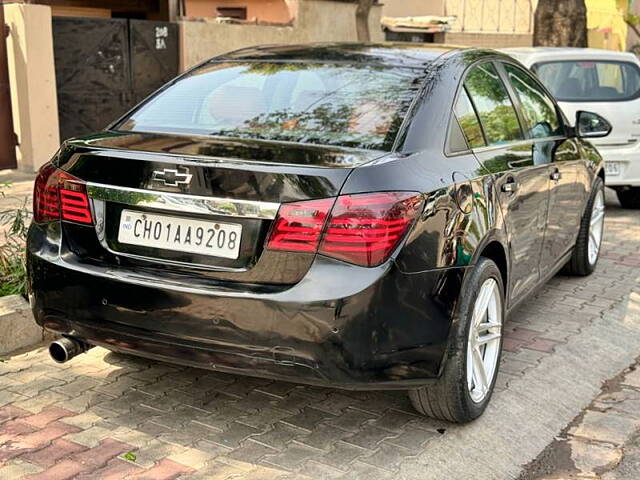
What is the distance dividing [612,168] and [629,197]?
0.79m

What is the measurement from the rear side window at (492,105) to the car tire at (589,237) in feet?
5.37

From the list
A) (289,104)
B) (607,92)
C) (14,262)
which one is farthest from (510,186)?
(607,92)

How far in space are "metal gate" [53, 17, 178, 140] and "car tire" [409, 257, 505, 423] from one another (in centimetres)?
808

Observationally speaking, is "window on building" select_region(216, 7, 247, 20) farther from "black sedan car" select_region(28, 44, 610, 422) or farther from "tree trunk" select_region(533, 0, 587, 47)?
"black sedan car" select_region(28, 44, 610, 422)

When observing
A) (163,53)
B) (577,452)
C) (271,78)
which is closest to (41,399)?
(271,78)

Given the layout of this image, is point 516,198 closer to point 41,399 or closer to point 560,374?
point 560,374

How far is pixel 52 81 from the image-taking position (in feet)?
33.2

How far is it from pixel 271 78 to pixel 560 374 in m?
2.16

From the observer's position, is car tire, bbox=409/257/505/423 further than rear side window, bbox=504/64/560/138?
No

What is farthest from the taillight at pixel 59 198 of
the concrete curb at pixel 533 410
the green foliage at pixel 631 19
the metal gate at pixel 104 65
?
the green foliage at pixel 631 19

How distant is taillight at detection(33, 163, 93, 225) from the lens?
3498mm

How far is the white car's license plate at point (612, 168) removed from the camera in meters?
8.62

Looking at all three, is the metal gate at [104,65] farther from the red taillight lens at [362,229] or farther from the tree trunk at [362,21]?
the red taillight lens at [362,229]

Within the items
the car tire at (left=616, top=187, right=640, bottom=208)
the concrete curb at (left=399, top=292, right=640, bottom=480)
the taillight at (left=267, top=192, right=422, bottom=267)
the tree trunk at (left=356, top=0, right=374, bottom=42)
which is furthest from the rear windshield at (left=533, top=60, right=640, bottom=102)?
the taillight at (left=267, top=192, right=422, bottom=267)
